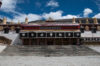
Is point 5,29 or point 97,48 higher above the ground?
point 5,29

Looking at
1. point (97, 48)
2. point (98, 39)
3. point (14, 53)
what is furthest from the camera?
point (98, 39)

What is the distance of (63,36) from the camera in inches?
1542

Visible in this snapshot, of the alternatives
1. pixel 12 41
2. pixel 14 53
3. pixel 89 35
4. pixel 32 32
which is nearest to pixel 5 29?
pixel 12 41

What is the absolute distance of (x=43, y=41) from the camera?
131ft

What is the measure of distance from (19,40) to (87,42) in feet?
58.3

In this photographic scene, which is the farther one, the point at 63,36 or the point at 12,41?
the point at 12,41

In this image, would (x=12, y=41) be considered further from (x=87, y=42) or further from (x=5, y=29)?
(x=87, y=42)

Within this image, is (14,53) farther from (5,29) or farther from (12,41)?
(5,29)

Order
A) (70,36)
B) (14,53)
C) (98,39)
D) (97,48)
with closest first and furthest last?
(14,53) < (97,48) < (70,36) < (98,39)

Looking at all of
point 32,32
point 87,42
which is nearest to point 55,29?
point 32,32
